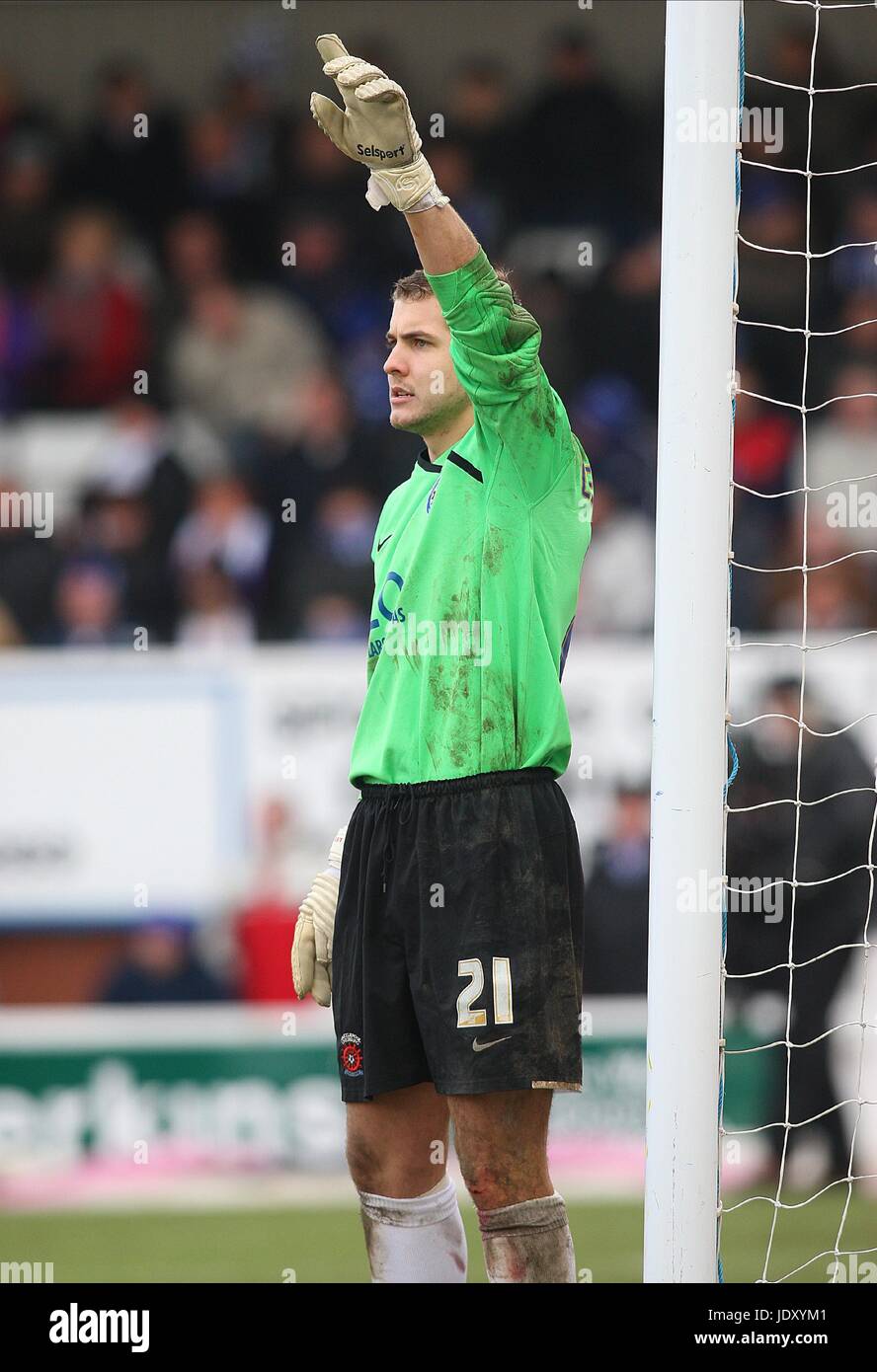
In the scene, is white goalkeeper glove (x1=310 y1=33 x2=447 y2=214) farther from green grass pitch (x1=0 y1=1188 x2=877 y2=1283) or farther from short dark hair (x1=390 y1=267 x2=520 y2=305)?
green grass pitch (x1=0 y1=1188 x2=877 y2=1283)

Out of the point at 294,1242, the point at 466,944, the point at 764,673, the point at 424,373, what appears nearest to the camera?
the point at 466,944

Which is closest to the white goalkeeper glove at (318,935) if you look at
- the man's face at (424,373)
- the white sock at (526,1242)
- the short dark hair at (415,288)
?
→ the white sock at (526,1242)

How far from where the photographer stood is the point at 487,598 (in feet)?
10.7

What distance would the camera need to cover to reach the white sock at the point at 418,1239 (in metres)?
3.26

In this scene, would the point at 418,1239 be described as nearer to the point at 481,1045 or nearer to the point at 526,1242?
the point at 526,1242

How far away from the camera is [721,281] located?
10.5ft

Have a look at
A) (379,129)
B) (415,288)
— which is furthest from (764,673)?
(379,129)

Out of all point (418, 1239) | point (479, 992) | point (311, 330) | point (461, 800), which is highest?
point (311, 330)

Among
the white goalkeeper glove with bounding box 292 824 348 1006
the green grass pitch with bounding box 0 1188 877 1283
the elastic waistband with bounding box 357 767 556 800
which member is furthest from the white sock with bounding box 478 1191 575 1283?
the green grass pitch with bounding box 0 1188 877 1283

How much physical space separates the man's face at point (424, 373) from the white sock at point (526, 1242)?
149cm

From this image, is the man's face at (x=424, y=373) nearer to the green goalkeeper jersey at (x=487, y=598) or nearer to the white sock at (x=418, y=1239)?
the green goalkeeper jersey at (x=487, y=598)

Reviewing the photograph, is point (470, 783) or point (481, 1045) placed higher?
point (470, 783)

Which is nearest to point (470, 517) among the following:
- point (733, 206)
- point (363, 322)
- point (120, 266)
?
point (733, 206)

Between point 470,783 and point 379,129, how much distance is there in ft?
3.85
